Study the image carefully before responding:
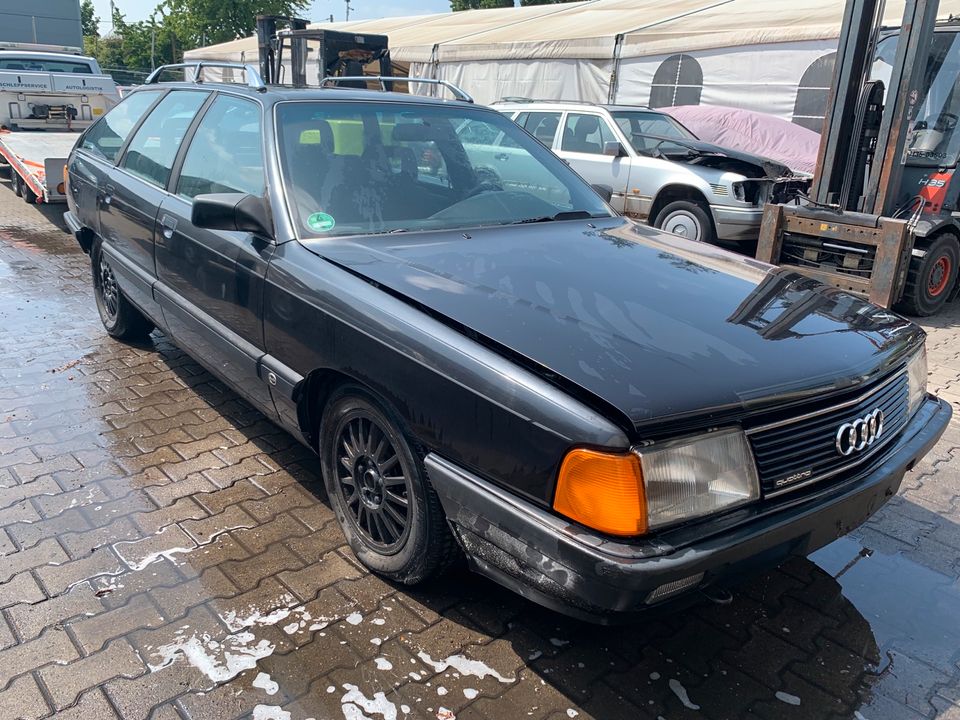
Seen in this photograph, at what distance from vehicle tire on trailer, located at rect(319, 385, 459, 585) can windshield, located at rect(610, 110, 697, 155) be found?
288 inches

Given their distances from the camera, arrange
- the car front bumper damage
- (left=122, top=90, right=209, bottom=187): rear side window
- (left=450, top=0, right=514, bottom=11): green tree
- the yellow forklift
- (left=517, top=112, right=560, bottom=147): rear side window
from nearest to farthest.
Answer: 1. the car front bumper damage
2. (left=122, top=90, right=209, bottom=187): rear side window
3. the yellow forklift
4. (left=517, top=112, right=560, bottom=147): rear side window
5. (left=450, top=0, right=514, bottom=11): green tree

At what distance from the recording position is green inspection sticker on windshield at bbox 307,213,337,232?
3.00m

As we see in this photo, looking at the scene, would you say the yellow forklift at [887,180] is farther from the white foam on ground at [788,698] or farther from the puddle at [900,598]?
the white foam on ground at [788,698]

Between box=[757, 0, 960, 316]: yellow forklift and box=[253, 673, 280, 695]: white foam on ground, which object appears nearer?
box=[253, 673, 280, 695]: white foam on ground

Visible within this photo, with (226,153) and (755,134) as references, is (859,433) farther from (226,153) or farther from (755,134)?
(755,134)

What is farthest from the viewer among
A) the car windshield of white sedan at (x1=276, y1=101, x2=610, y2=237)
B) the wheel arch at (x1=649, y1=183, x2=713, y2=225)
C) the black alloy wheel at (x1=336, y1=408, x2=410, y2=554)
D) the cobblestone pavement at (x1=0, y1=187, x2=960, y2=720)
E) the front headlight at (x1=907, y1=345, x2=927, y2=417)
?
the wheel arch at (x1=649, y1=183, x2=713, y2=225)

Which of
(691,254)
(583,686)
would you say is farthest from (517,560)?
(691,254)

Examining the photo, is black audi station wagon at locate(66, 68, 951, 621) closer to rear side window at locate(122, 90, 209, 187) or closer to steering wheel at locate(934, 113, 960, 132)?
rear side window at locate(122, 90, 209, 187)

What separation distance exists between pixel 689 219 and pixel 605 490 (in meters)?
7.40

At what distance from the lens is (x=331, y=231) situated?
300cm

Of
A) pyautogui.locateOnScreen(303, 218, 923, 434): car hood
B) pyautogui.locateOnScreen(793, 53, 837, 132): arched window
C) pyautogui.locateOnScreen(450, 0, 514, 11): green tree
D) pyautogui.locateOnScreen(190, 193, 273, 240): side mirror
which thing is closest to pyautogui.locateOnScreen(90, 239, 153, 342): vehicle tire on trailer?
pyautogui.locateOnScreen(190, 193, 273, 240): side mirror

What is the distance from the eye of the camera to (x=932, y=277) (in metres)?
7.20

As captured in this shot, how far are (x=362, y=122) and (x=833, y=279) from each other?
5273 mm

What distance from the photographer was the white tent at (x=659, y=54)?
1239cm
